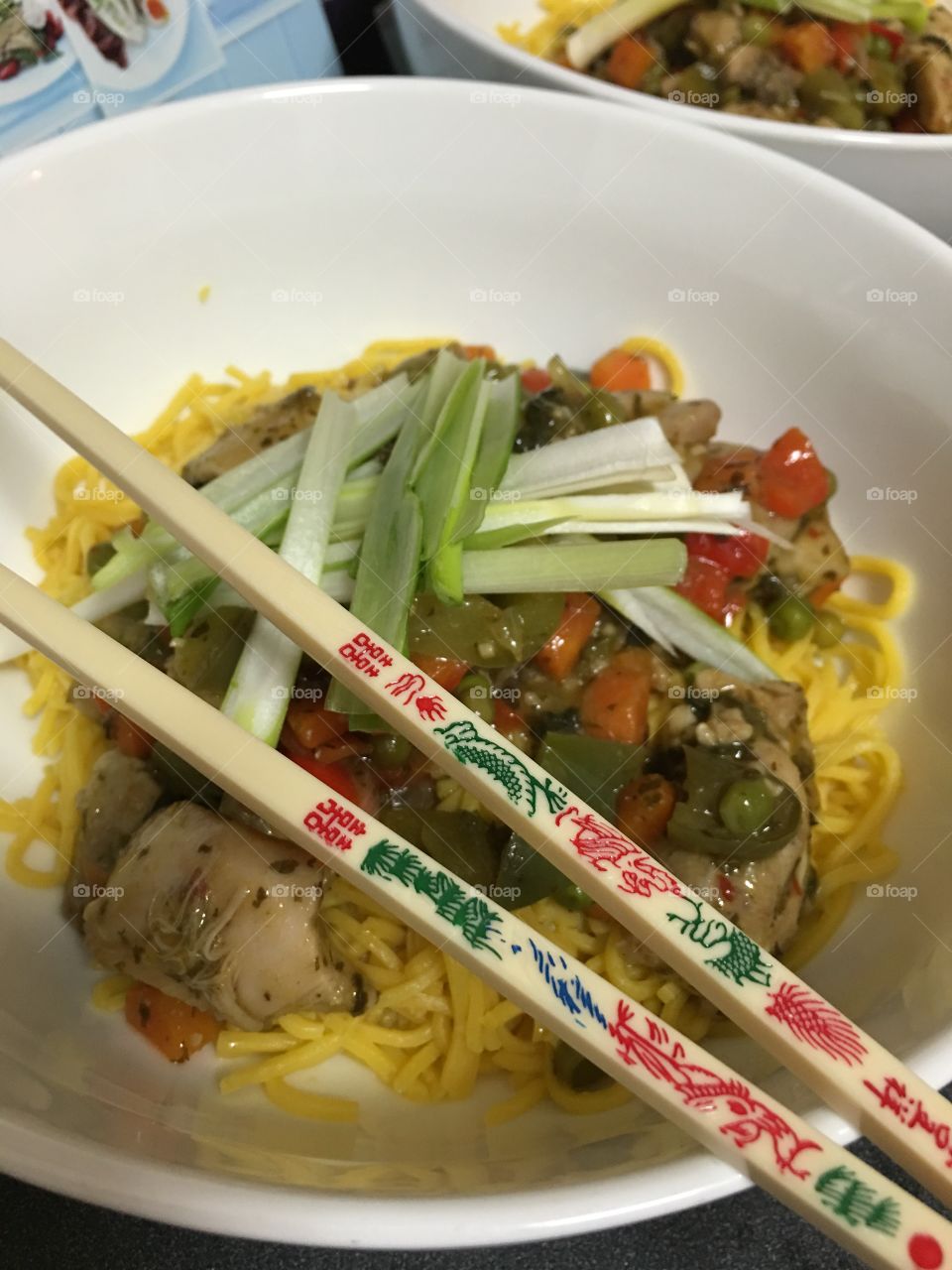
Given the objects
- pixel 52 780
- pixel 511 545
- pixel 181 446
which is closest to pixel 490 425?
pixel 511 545

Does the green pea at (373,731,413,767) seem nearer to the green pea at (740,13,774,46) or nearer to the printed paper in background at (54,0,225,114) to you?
the printed paper in background at (54,0,225,114)

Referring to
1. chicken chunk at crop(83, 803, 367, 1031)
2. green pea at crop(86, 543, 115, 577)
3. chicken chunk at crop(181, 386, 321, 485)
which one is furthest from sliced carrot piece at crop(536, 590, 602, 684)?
green pea at crop(86, 543, 115, 577)

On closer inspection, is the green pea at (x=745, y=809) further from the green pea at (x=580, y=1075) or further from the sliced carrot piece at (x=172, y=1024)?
the sliced carrot piece at (x=172, y=1024)

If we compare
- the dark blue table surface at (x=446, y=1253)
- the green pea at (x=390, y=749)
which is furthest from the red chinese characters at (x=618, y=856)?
the dark blue table surface at (x=446, y=1253)

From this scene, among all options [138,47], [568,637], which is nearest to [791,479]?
[568,637]

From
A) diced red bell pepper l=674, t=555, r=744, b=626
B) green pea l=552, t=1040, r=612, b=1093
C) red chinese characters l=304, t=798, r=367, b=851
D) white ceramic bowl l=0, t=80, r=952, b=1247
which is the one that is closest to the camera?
red chinese characters l=304, t=798, r=367, b=851

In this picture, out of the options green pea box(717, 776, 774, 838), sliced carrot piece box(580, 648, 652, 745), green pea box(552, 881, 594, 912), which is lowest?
green pea box(552, 881, 594, 912)
